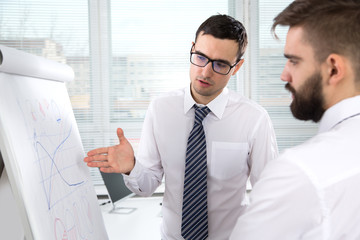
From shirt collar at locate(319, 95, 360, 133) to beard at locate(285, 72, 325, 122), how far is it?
4 centimetres

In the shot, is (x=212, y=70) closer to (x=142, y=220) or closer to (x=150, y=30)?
(x=142, y=220)

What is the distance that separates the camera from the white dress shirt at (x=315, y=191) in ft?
2.22

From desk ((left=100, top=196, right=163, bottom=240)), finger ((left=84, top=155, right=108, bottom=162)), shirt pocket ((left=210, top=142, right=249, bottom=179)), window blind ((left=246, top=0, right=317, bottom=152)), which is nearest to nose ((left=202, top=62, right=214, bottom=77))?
shirt pocket ((left=210, top=142, right=249, bottom=179))

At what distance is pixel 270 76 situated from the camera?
3.29 metres

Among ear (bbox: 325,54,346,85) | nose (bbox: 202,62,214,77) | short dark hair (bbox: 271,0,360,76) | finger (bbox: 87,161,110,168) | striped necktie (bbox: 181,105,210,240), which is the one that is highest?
short dark hair (bbox: 271,0,360,76)

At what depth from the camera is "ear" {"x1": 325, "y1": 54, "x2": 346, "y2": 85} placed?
796mm

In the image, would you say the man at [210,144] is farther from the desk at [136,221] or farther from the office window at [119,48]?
the office window at [119,48]

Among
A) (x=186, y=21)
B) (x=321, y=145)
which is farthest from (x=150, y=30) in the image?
(x=321, y=145)

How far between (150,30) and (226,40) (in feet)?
6.06

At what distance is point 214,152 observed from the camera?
1494 millimetres

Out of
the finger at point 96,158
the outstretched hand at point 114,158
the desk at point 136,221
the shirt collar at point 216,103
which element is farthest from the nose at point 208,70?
the desk at point 136,221

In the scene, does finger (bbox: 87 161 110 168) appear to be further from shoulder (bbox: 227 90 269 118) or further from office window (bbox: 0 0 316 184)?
office window (bbox: 0 0 316 184)

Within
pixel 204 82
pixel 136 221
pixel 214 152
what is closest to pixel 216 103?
pixel 204 82

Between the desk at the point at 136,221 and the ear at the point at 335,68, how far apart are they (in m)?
1.40
